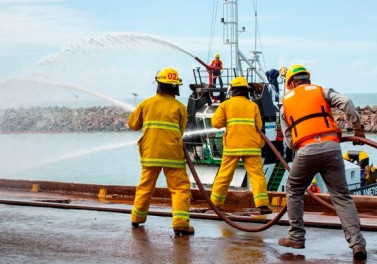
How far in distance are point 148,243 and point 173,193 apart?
85 centimetres

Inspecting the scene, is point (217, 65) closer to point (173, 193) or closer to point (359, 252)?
point (173, 193)

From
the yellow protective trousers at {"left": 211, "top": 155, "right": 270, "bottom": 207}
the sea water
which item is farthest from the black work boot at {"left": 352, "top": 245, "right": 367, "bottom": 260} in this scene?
the sea water

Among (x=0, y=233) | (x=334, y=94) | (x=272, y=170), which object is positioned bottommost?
(x=272, y=170)

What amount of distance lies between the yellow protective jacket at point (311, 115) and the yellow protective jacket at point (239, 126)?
328 centimetres

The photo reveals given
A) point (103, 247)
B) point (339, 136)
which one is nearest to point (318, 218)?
point (339, 136)

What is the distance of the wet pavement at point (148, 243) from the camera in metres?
6.42

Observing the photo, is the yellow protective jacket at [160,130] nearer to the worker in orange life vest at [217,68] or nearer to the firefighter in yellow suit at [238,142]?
the firefighter in yellow suit at [238,142]

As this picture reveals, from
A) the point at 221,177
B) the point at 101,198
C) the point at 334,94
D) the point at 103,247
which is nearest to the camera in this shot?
the point at 334,94

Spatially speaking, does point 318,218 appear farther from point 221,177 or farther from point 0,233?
point 0,233

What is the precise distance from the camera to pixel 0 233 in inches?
301

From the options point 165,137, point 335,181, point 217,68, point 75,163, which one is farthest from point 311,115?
Answer: point 75,163

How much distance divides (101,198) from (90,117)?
59255 millimetres

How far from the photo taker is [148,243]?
23.5ft

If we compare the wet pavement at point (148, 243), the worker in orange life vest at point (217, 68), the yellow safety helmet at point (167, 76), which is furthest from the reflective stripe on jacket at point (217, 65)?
the yellow safety helmet at point (167, 76)
